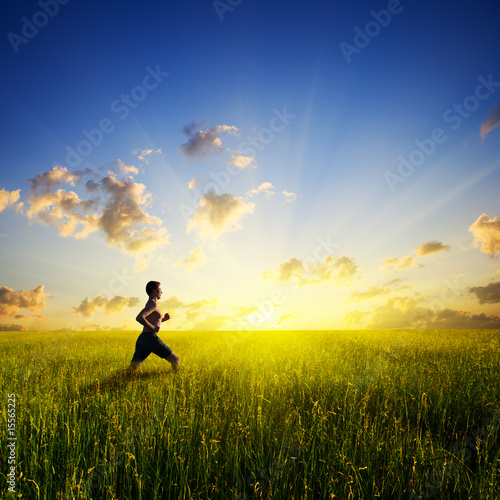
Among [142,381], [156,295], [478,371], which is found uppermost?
[156,295]

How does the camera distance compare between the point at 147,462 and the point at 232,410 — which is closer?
the point at 147,462

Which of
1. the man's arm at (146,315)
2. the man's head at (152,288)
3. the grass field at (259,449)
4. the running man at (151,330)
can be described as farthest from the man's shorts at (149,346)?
the grass field at (259,449)

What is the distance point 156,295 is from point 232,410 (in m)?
3.21

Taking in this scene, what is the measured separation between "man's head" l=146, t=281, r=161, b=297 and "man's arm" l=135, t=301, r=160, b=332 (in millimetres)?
265

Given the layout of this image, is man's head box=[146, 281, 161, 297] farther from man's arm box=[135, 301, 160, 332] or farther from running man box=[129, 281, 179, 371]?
man's arm box=[135, 301, 160, 332]

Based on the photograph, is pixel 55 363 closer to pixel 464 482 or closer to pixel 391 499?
pixel 391 499

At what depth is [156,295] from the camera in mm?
6285

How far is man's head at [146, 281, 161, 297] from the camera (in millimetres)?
6246

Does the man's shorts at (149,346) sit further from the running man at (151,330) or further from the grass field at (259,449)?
the grass field at (259,449)

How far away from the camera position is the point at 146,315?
598 cm

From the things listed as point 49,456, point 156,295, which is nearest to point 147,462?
point 49,456

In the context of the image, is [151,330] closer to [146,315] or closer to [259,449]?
[146,315]

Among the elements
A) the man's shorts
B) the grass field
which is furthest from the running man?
the grass field

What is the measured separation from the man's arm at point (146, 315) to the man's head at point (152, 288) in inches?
10.4
